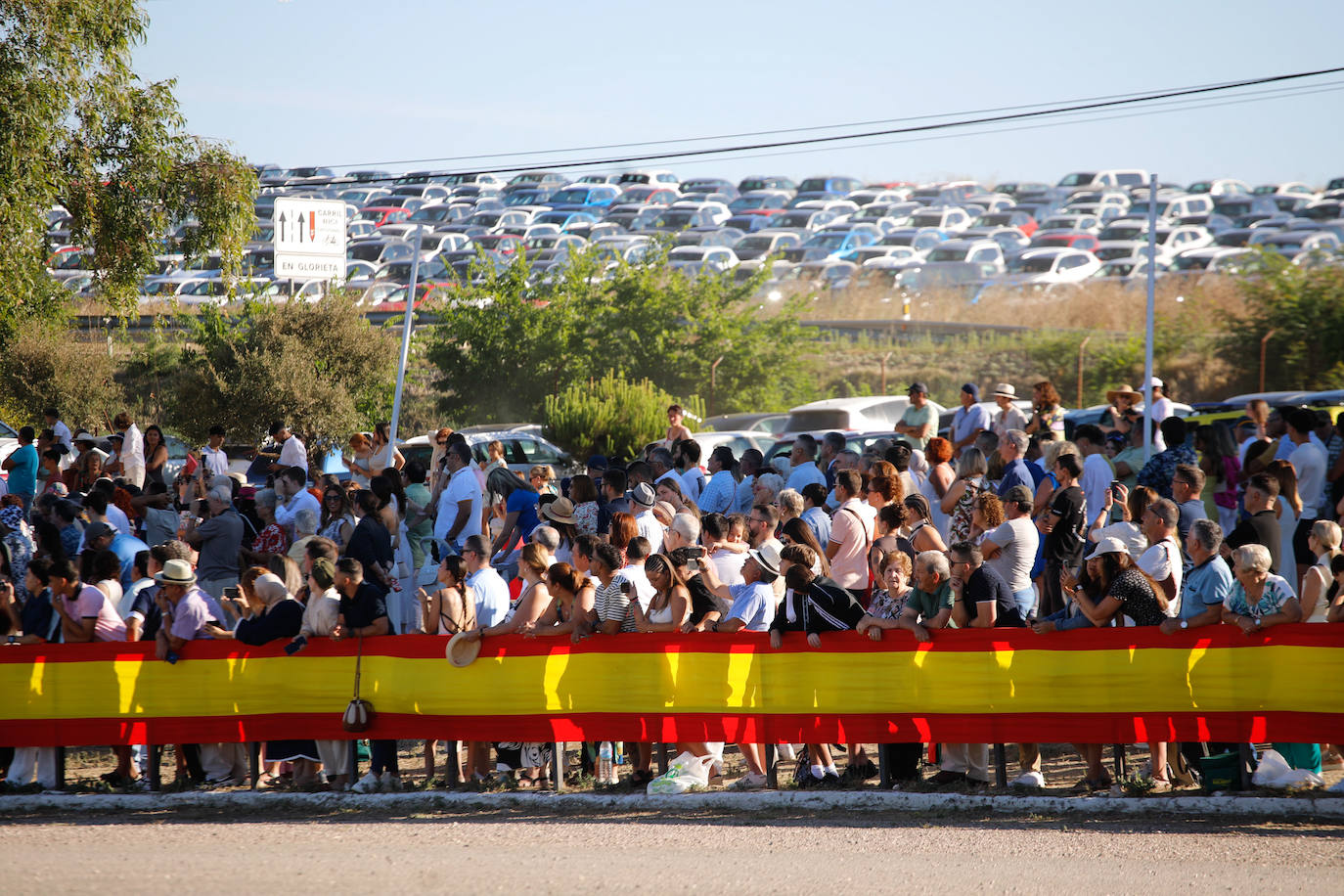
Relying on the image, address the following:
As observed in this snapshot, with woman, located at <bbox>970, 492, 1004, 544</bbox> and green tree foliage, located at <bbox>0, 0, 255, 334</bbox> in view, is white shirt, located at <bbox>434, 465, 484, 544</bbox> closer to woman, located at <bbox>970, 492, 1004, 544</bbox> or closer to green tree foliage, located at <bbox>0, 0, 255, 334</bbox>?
woman, located at <bbox>970, 492, 1004, 544</bbox>

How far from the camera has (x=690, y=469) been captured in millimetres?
13016

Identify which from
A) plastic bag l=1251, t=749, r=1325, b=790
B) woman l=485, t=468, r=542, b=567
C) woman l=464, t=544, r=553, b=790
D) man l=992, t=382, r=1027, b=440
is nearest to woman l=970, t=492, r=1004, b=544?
plastic bag l=1251, t=749, r=1325, b=790

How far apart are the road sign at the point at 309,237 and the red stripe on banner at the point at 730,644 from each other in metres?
12.2

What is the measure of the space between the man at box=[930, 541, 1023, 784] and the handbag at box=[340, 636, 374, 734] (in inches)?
146

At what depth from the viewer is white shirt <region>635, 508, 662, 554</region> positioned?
10.5 meters

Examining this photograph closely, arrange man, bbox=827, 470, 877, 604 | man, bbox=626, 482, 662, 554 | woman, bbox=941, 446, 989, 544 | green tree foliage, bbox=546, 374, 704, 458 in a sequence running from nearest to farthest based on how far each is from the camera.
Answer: man, bbox=827, 470, 877, 604, woman, bbox=941, 446, 989, 544, man, bbox=626, 482, 662, 554, green tree foliage, bbox=546, 374, 704, 458

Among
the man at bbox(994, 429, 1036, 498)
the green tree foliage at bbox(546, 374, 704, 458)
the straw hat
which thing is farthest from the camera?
the green tree foliage at bbox(546, 374, 704, 458)

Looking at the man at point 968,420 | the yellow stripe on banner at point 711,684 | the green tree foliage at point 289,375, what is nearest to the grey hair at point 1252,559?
the yellow stripe on banner at point 711,684

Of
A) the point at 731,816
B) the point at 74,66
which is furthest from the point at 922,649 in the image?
the point at 74,66

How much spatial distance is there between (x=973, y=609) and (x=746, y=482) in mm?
5316

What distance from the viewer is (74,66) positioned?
1647cm

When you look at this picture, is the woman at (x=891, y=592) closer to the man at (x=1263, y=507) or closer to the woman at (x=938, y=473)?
the man at (x=1263, y=507)

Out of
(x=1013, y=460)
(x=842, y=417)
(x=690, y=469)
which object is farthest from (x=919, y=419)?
(x=842, y=417)

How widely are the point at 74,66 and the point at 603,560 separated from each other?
11.9 metres
